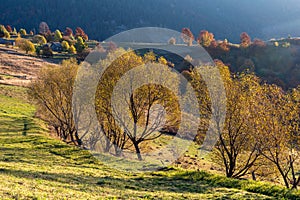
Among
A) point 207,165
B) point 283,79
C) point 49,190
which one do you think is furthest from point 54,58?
point 49,190

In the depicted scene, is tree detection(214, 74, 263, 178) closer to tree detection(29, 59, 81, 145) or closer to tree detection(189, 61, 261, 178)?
tree detection(189, 61, 261, 178)

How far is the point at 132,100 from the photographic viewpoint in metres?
37.8

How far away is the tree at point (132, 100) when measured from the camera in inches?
1464

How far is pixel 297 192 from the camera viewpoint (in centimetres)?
2192

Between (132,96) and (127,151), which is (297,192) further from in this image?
(127,151)

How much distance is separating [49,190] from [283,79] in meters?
130

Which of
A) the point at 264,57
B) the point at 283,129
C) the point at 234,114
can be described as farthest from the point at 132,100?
the point at 264,57

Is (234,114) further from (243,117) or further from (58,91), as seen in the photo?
(58,91)

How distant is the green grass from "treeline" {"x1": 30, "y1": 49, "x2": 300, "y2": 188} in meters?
4.24

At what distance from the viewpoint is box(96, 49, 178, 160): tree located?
122ft

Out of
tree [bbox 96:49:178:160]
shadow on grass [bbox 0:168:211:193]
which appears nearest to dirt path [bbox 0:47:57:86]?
tree [bbox 96:49:178:160]

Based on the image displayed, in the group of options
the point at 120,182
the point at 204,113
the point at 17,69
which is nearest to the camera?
the point at 120,182

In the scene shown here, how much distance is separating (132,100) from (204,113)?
35.4 feet

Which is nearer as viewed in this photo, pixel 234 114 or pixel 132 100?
pixel 234 114
